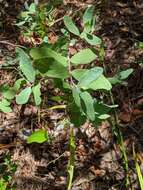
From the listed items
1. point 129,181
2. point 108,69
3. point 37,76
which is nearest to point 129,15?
point 108,69

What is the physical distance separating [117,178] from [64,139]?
405 millimetres

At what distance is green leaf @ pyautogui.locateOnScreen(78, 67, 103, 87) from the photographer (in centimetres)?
148

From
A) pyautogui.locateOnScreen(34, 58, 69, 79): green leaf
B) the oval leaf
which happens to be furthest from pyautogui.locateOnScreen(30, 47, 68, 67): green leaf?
the oval leaf

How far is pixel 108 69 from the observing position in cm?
286

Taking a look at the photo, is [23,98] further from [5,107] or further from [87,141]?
[87,141]

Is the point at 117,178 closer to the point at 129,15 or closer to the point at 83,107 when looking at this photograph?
the point at 83,107

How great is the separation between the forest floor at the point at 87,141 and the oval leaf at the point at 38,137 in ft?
0.29

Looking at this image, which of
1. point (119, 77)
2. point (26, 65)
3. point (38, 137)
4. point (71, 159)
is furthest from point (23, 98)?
point (38, 137)

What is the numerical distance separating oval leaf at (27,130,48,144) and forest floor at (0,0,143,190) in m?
0.09

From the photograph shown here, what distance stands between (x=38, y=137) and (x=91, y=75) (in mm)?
1129

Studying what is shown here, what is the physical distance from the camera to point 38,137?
8.34 feet

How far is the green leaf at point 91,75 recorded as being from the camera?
1.48m

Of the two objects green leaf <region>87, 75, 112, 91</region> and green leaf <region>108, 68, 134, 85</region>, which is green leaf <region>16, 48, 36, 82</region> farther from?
green leaf <region>108, 68, 134, 85</region>

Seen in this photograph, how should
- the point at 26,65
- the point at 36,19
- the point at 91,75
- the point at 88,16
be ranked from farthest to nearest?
the point at 36,19, the point at 88,16, the point at 26,65, the point at 91,75
